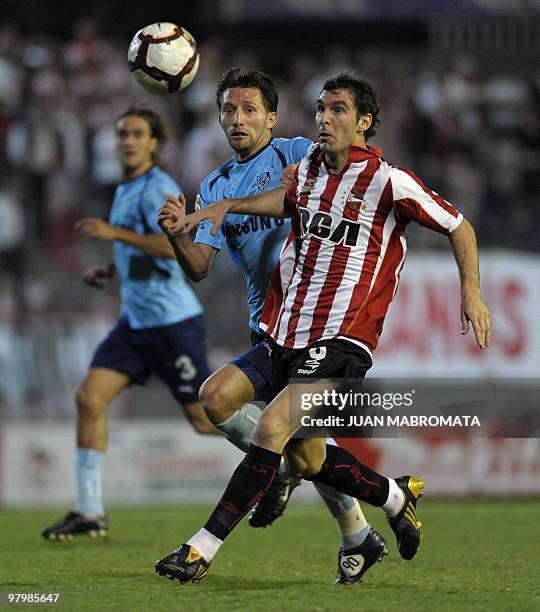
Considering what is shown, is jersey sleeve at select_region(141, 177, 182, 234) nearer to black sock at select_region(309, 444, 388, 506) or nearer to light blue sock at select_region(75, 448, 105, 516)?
light blue sock at select_region(75, 448, 105, 516)

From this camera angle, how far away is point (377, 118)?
5637mm

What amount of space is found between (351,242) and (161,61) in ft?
6.36

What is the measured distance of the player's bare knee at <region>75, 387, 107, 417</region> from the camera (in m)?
7.62

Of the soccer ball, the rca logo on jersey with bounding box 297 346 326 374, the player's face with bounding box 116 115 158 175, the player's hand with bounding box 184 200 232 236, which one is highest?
the soccer ball

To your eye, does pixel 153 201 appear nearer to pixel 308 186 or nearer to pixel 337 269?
pixel 308 186

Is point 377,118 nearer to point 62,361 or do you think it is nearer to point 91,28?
point 62,361

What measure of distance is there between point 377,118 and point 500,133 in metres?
10.4

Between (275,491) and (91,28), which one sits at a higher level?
(91,28)

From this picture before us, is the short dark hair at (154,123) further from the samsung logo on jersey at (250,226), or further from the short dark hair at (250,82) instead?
the samsung logo on jersey at (250,226)

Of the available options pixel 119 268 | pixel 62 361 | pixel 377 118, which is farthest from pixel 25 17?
pixel 377 118

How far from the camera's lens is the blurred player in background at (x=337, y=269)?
17.0 feet

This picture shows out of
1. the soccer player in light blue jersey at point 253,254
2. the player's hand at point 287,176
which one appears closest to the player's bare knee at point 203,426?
the soccer player in light blue jersey at point 253,254

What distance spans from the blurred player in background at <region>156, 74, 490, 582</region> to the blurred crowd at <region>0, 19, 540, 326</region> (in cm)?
633

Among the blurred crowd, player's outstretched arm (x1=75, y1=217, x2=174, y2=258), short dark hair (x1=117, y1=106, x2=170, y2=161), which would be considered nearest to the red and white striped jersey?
player's outstretched arm (x1=75, y1=217, x2=174, y2=258)
